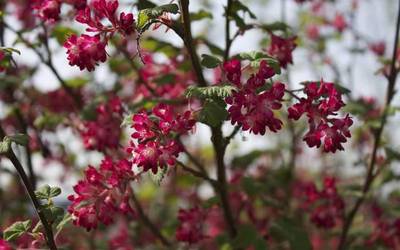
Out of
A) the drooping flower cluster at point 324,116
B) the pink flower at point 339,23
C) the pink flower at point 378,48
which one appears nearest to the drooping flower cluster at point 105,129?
the drooping flower cluster at point 324,116

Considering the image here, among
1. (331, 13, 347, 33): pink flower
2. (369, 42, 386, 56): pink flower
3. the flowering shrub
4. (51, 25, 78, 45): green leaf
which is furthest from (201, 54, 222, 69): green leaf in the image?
(331, 13, 347, 33): pink flower

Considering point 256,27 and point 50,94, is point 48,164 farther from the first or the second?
point 256,27

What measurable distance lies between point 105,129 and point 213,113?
1.10m

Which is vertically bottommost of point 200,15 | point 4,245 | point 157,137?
point 4,245

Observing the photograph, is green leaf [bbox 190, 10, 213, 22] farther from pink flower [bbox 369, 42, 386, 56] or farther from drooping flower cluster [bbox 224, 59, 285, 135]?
pink flower [bbox 369, 42, 386, 56]

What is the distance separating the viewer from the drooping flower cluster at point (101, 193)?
238 cm

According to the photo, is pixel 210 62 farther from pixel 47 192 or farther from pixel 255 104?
pixel 47 192

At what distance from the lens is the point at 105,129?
10.4 feet

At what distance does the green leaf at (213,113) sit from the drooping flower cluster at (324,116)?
265 millimetres

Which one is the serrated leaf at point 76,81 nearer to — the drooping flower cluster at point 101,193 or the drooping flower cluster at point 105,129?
the drooping flower cluster at point 105,129

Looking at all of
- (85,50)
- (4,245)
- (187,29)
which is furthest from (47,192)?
(187,29)

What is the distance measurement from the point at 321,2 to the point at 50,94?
2889mm

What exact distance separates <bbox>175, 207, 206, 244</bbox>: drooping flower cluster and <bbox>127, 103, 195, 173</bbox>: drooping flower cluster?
69 centimetres

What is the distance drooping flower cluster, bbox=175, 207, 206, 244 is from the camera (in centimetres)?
287
